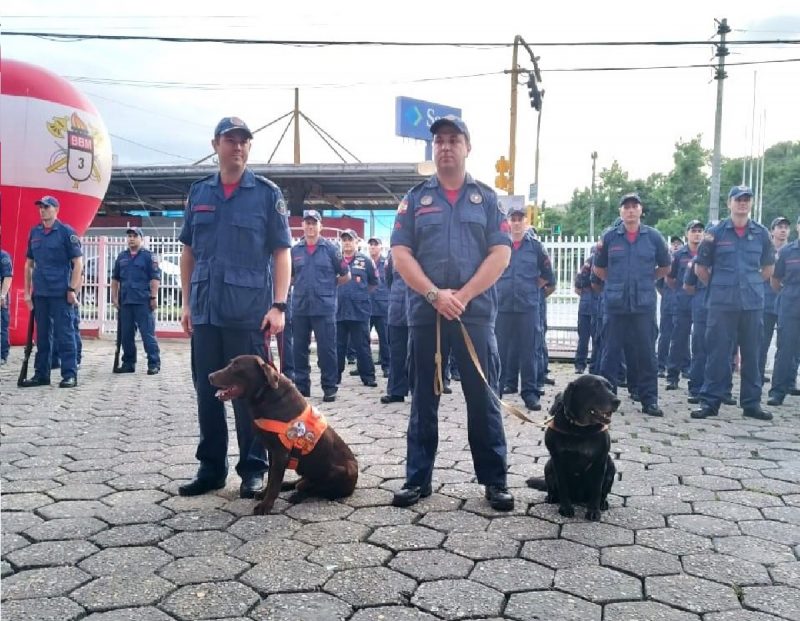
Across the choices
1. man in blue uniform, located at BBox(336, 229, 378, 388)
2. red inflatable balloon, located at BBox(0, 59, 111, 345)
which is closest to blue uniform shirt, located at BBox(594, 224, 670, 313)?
man in blue uniform, located at BBox(336, 229, 378, 388)

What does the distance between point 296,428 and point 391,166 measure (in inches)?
654

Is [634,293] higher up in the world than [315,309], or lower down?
higher up

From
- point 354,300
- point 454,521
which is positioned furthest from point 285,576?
point 354,300

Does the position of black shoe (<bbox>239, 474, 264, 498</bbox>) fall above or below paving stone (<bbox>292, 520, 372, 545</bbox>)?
above

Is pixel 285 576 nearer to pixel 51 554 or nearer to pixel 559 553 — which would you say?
pixel 51 554

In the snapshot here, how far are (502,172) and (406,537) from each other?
46.9 ft

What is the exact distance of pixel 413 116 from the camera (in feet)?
72.4

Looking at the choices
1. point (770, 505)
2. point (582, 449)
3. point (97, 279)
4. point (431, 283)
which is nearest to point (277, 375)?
point (431, 283)

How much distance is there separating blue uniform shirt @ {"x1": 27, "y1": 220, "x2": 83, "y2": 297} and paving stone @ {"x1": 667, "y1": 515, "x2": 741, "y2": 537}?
735 cm

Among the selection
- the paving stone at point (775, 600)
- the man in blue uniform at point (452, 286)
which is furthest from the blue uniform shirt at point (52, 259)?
the paving stone at point (775, 600)

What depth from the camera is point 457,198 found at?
13.2 feet

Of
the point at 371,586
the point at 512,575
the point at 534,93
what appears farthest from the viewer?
the point at 534,93

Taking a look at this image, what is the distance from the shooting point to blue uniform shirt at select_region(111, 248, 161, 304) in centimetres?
995

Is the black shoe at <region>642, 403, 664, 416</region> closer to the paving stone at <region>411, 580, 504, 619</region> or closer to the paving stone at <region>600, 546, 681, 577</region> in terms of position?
the paving stone at <region>600, 546, 681, 577</region>
